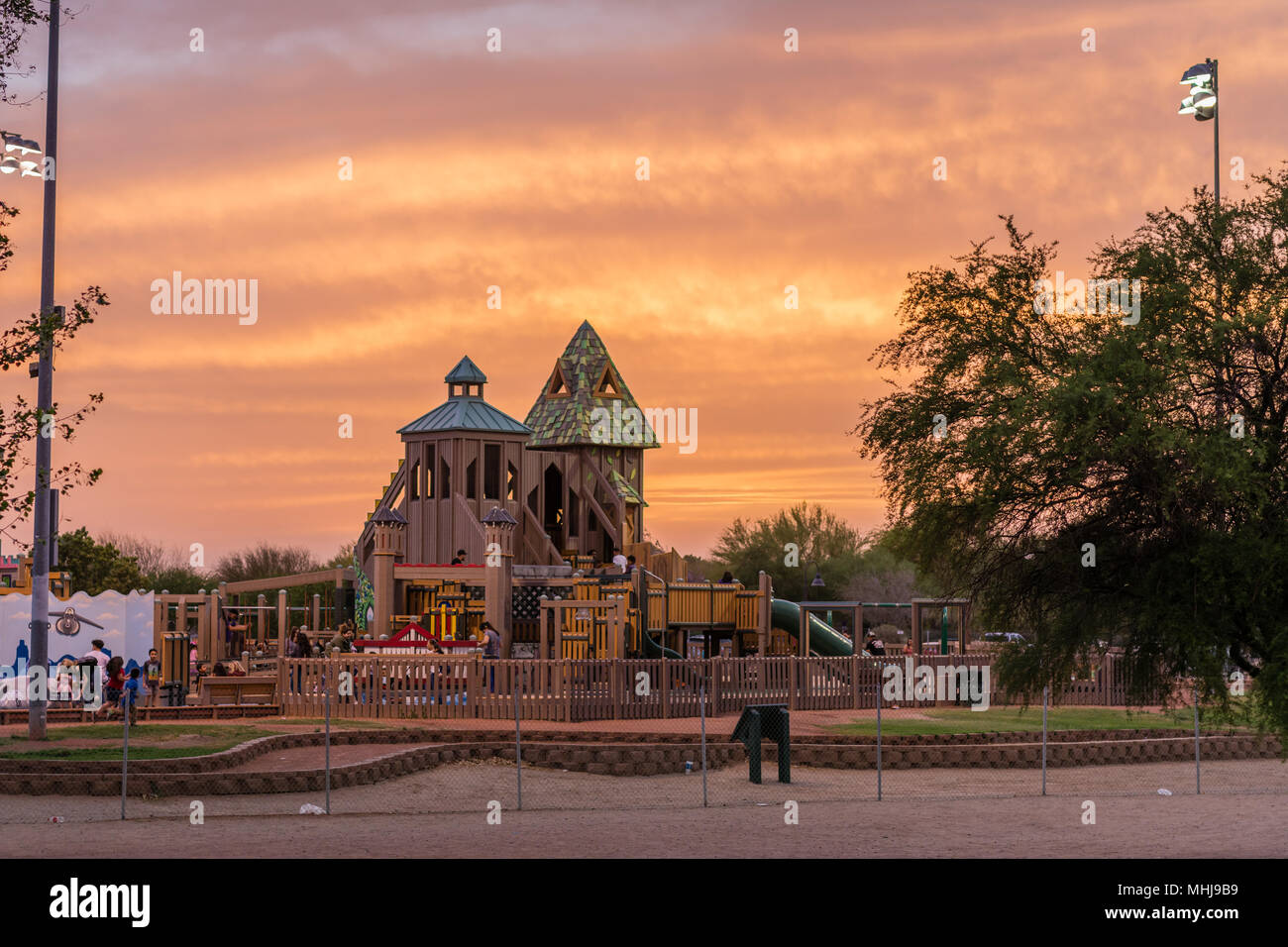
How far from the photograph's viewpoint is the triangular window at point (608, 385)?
191ft

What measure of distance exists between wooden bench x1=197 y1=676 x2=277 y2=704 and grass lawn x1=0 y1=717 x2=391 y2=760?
2152 millimetres

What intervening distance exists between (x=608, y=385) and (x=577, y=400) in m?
1.99

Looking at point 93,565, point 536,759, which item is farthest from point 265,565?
point 536,759

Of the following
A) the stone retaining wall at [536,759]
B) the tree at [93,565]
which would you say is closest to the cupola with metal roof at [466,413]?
the stone retaining wall at [536,759]

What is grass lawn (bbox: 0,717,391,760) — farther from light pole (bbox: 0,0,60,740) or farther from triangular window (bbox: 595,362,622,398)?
triangular window (bbox: 595,362,622,398)

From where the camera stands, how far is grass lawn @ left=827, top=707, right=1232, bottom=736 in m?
31.7

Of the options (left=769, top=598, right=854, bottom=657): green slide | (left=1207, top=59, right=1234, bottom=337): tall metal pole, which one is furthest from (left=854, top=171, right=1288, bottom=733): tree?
(left=769, top=598, right=854, bottom=657): green slide

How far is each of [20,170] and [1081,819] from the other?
20.2 meters

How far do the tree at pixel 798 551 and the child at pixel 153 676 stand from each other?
59078 mm

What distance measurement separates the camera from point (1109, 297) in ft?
60.5

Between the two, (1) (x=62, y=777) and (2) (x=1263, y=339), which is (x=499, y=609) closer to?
(1) (x=62, y=777)

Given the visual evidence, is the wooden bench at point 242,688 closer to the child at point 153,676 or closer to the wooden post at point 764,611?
the child at point 153,676

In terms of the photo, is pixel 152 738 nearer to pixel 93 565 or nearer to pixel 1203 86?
pixel 1203 86
